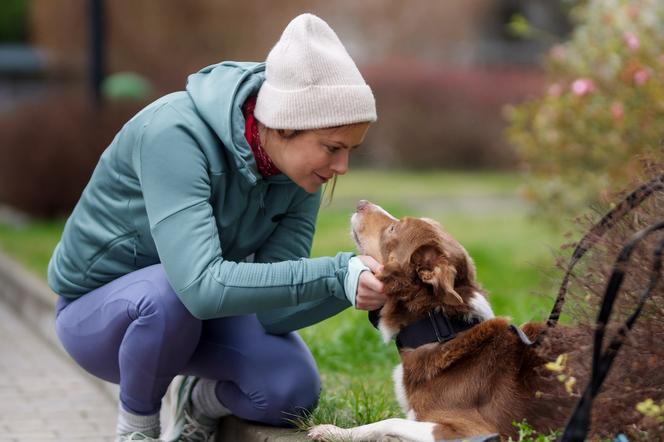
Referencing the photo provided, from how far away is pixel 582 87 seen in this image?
25.1 feet

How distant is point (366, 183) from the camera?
17109mm

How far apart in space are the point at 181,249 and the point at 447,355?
3.30ft

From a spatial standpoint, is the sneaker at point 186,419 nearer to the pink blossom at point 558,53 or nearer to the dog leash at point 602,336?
the dog leash at point 602,336

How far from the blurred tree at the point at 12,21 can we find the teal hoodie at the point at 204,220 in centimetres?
4599

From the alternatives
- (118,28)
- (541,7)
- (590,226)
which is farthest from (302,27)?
(541,7)

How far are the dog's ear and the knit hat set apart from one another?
53 centimetres

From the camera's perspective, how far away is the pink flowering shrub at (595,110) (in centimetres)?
734

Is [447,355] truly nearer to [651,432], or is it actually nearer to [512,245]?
[651,432]

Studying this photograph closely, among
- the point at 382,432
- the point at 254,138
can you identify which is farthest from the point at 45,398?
the point at 382,432

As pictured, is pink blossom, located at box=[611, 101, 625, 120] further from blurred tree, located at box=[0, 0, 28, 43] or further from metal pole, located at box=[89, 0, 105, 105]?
blurred tree, located at box=[0, 0, 28, 43]

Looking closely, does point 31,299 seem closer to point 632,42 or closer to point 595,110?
point 595,110

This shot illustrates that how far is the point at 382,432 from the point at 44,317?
429cm

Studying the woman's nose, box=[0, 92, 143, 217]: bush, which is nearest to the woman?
the woman's nose

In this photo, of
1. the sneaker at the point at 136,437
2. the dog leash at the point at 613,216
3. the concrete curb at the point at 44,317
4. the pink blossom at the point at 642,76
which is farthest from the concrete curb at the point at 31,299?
the pink blossom at the point at 642,76
